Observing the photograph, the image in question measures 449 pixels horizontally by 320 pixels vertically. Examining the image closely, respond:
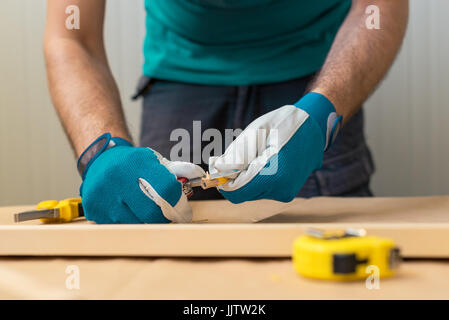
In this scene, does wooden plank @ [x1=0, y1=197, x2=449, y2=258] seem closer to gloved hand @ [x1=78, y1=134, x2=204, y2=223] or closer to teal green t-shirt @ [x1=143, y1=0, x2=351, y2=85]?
gloved hand @ [x1=78, y1=134, x2=204, y2=223]

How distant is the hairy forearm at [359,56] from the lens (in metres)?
0.75

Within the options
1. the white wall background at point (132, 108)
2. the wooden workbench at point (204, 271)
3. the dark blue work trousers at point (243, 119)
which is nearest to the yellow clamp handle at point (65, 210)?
the wooden workbench at point (204, 271)

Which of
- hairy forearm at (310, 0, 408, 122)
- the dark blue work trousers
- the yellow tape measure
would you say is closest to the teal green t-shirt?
the dark blue work trousers

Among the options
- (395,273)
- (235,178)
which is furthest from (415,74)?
(395,273)

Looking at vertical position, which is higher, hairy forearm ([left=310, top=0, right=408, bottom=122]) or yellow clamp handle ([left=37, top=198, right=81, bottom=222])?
hairy forearm ([left=310, top=0, right=408, bottom=122])

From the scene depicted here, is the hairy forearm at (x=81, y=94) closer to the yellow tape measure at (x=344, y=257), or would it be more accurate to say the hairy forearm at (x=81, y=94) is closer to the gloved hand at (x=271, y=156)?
the gloved hand at (x=271, y=156)

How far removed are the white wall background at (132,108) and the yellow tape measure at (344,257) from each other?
1.37 meters

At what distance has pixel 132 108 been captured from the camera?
176 cm

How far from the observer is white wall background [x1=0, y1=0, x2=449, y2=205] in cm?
158

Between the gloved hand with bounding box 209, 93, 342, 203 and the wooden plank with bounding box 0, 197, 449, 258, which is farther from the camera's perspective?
the gloved hand with bounding box 209, 93, 342, 203

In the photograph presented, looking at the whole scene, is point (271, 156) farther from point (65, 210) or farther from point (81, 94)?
point (81, 94)

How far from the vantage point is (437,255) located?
409mm

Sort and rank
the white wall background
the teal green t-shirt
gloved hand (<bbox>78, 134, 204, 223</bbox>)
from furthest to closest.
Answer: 1. the white wall background
2. the teal green t-shirt
3. gloved hand (<bbox>78, 134, 204, 223</bbox>)

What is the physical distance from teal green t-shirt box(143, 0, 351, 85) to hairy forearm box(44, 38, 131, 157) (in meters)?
0.21
